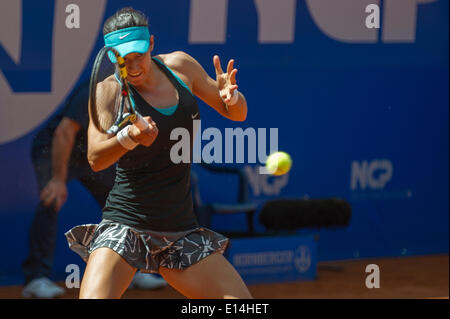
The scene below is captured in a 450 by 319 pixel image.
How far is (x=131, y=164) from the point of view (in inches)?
125

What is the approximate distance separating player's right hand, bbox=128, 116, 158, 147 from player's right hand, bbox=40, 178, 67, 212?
2808 mm

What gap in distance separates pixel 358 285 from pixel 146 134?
386 cm

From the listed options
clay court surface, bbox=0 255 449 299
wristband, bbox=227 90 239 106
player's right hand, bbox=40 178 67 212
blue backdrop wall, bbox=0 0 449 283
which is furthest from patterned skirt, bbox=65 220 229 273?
player's right hand, bbox=40 178 67 212

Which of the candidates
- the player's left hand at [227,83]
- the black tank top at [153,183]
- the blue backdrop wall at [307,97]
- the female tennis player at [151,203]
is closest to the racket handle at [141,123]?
the female tennis player at [151,203]

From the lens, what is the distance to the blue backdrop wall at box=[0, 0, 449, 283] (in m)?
5.52

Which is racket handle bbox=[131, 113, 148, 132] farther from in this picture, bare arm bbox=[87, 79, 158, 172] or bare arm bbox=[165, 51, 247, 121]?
bare arm bbox=[165, 51, 247, 121]

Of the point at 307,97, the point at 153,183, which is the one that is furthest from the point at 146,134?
the point at 307,97

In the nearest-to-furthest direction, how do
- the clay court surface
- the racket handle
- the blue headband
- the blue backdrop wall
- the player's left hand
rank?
1. the racket handle
2. the blue headband
3. the player's left hand
4. the blue backdrop wall
5. the clay court surface

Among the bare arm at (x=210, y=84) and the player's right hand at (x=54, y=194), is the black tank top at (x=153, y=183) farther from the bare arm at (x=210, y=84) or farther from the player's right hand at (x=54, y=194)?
the player's right hand at (x=54, y=194)

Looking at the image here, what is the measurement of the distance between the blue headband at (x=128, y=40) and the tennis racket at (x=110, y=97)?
1.9 inches

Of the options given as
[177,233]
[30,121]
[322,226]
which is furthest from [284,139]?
[177,233]

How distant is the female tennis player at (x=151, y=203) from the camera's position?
120 inches
